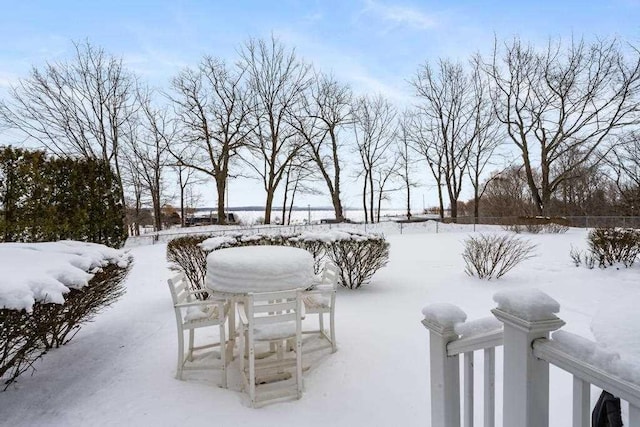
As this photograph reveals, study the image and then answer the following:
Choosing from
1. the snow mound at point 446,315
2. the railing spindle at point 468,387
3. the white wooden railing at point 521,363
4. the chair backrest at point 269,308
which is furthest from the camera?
the chair backrest at point 269,308

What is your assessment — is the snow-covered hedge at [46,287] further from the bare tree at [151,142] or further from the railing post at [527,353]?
the bare tree at [151,142]

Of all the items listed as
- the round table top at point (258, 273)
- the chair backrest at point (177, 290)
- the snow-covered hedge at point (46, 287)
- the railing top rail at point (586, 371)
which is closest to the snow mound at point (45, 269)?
the snow-covered hedge at point (46, 287)

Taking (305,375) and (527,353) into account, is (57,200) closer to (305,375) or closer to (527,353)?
(305,375)

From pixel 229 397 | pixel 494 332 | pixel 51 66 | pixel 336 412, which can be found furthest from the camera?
pixel 51 66

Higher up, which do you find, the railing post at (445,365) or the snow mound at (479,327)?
the snow mound at (479,327)

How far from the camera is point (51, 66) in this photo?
16.3 metres

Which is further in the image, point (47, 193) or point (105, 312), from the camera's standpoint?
point (47, 193)

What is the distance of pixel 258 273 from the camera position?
3.31m

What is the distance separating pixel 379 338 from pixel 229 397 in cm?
200

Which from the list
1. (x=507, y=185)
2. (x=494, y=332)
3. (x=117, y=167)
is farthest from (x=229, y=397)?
(x=507, y=185)

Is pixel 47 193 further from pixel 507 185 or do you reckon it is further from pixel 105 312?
pixel 507 185

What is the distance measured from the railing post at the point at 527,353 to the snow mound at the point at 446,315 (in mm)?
390

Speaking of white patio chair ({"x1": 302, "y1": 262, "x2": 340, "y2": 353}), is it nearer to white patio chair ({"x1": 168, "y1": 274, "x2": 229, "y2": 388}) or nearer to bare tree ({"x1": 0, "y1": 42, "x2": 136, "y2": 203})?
white patio chair ({"x1": 168, "y1": 274, "x2": 229, "y2": 388})

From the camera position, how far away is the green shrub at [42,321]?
8.39 ft
